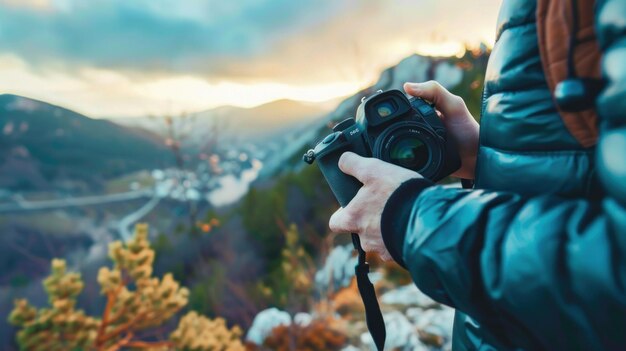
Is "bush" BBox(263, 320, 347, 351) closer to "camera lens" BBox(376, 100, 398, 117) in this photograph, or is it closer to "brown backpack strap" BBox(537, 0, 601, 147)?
"camera lens" BBox(376, 100, 398, 117)

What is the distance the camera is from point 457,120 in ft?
2.91

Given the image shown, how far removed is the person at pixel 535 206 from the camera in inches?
12.9

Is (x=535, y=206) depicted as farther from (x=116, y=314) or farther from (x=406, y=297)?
(x=116, y=314)

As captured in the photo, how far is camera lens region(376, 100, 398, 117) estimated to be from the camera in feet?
2.59

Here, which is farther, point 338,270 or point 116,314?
point 338,270

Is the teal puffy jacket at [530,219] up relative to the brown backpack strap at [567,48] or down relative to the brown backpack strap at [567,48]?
down

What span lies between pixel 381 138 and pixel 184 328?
3.23 m

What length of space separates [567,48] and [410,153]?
33 cm

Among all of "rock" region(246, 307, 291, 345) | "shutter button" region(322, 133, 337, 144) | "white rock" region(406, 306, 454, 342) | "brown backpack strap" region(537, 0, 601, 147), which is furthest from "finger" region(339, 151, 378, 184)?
"rock" region(246, 307, 291, 345)

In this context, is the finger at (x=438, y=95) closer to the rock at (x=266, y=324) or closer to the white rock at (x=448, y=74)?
the rock at (x=266, y=324)

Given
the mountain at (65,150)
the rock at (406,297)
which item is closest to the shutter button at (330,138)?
the rock at (406,297)

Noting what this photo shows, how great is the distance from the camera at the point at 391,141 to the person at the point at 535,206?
5.0 inches

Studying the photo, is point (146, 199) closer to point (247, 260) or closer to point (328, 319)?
point (247, 260)

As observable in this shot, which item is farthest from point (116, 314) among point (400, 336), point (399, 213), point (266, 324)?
point (399, 213)
